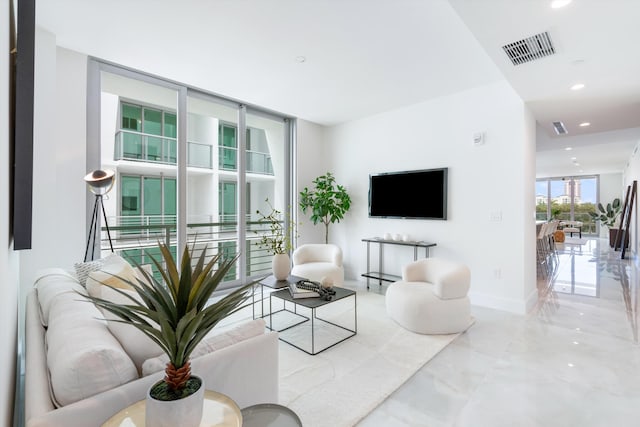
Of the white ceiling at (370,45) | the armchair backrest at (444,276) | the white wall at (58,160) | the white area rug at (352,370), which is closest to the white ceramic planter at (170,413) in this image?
the white area rug at (352,370)

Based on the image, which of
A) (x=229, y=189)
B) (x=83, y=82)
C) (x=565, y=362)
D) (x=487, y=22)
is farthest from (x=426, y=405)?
(x=83, y=82)

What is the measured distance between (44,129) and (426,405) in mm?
3735

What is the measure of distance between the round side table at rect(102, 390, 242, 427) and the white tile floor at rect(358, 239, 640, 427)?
3.59 ft

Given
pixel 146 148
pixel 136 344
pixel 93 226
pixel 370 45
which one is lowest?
pixel 136 344

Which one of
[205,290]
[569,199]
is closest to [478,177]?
[205,290]

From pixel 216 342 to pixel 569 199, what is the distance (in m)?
15.9

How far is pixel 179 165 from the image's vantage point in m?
4.08

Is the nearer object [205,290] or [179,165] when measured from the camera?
[205,290]

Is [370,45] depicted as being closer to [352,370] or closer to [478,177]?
[478,177]

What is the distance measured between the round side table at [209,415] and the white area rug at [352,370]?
3.13 feet

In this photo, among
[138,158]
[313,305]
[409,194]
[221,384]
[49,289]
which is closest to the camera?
[221,384]

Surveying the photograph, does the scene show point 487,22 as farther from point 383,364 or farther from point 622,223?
point 622,223

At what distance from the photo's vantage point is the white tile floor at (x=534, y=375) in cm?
188

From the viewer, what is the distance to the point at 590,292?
452cm
